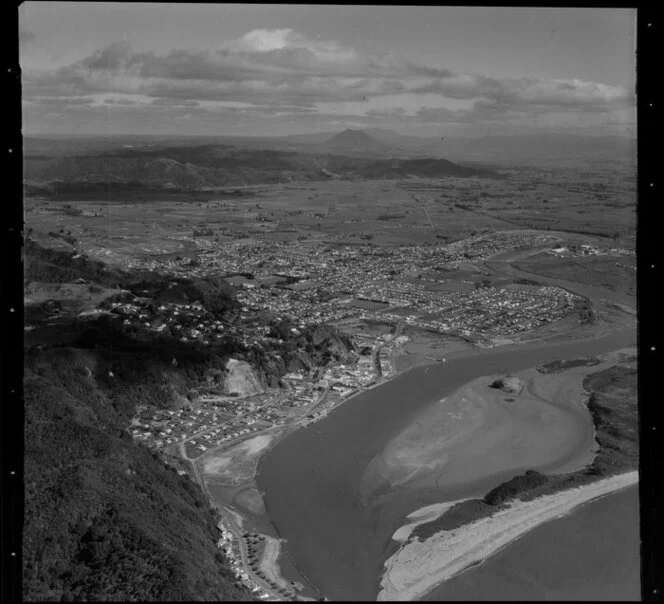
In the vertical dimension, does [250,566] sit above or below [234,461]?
below

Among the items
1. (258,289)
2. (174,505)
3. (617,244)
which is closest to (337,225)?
(258,289)

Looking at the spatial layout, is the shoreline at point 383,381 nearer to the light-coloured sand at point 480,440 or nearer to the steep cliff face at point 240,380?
the light-coloured sand at point 480,440

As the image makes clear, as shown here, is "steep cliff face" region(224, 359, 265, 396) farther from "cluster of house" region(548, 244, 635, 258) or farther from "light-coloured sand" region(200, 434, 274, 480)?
"cluster of house" region(548, 244, 635, 258)

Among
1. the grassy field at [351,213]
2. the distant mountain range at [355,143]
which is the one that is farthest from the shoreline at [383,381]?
the distant mountain range at [355,143]

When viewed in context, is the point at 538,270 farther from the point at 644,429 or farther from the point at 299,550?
the point at 299,550

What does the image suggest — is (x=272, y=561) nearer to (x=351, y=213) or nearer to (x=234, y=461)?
(x=234, y=461)

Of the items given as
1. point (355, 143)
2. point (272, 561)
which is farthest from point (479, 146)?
point (272, 561)
